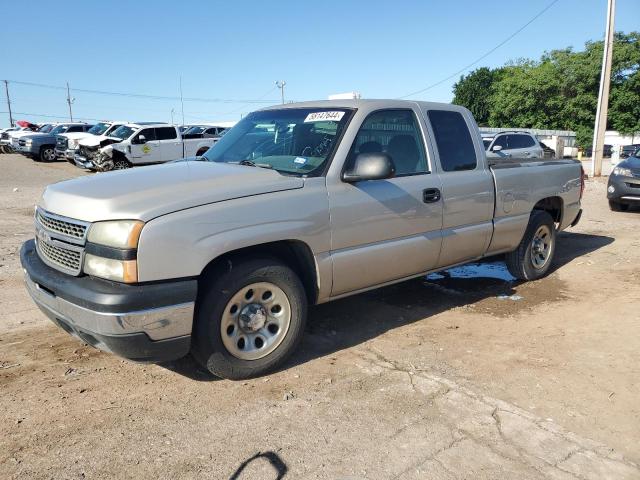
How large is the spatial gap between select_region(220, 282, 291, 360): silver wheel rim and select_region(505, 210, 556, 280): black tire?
333 cm

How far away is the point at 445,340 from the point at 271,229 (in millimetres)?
A: 1857

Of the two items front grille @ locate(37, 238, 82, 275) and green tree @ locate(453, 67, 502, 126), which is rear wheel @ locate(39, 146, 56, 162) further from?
green tree @ locate(453, 67, 502, 126)

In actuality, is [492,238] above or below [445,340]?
above

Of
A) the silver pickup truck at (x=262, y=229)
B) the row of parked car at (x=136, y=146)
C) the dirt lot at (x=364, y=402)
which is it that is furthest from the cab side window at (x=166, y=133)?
the silver pickup truck at (x=262, y=229)

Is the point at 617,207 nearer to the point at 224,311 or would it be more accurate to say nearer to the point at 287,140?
the point at 287,140

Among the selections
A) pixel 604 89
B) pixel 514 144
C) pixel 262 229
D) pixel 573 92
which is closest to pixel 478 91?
pixel 573 92

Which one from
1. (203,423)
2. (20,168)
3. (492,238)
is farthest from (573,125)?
(203,423)

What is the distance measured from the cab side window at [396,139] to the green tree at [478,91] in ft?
208

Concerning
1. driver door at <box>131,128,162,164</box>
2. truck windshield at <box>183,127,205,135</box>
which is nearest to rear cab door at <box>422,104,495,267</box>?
driver door at <box>131,128,162,164</box>

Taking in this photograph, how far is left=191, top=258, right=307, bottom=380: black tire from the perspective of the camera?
3.44 m

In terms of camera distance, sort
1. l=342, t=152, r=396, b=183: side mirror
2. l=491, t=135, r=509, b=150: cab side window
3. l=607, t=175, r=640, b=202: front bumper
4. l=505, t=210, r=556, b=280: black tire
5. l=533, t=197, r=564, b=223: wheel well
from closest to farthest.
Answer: l=342, t=152, r=396, b=183: side mirror → l=505, t=210, r=556, b=280: black tire → l=533, t=197, r=564, b=223: wheel well → l=607, t=175, r=640, b=202: front bumper → l=491, t=135, r=509, b=150: cab side window

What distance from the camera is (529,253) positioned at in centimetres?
616

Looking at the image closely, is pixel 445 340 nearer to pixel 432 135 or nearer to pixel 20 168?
pixel 432 135

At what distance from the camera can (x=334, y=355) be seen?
4188 mm
